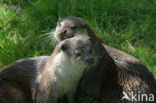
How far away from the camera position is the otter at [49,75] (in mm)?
3445

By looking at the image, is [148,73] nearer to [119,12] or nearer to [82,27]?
[82,27]

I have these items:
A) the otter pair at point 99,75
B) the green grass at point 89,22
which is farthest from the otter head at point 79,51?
the green grass at point 89,22

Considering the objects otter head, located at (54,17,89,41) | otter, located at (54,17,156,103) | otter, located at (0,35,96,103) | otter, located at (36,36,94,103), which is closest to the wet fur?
otter, located at (0,35,96,103)

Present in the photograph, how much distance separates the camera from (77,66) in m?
3.52

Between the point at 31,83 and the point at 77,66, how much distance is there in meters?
0.67

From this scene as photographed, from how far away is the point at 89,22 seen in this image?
16.2 ft

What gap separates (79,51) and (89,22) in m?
1.59

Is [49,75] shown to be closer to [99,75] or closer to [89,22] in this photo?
[99,75]

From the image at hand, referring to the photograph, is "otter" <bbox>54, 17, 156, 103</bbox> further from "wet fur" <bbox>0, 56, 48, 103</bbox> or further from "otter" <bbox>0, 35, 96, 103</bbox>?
"wet fur" <bbox>0, 56, 48, 103</bbox>

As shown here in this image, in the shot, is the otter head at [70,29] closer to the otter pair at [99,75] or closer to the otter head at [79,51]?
the otter pair at [99,75]

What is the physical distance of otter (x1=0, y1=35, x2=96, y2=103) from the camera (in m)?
3.45

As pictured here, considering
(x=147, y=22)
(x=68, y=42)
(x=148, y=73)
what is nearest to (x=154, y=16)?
(x=147, y=22)

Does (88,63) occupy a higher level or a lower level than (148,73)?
higher

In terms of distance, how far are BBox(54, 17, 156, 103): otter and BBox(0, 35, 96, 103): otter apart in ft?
0.84
